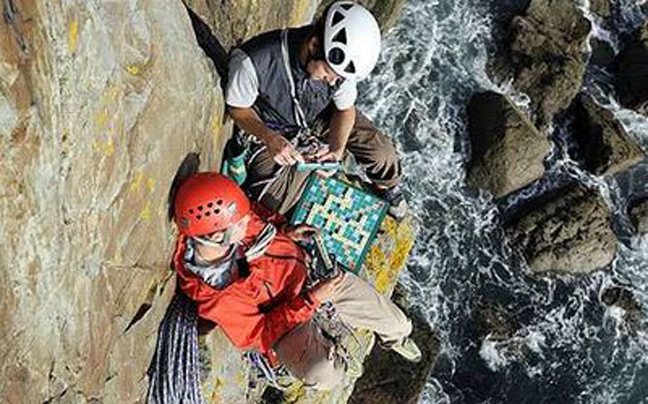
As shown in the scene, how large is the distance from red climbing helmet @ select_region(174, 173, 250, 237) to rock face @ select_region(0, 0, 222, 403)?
157 mm

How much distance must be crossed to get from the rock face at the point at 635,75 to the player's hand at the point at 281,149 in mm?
10972

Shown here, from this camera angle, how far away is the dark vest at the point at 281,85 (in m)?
7.18

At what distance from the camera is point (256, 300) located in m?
6.82

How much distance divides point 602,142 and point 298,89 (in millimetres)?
9787

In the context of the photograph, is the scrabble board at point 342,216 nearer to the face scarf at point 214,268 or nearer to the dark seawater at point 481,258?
the face scarf at point 214,268

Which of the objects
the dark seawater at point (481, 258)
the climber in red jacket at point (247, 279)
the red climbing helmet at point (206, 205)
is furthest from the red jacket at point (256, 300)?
the dark seawater at point (481, 258)

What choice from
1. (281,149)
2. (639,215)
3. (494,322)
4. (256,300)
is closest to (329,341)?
(256,300)

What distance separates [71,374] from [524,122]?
10996 millimetres

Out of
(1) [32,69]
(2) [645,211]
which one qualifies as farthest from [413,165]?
(1) [32,69]

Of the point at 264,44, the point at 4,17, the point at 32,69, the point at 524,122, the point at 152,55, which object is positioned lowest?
the point at 524,122

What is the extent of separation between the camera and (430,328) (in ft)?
45.5

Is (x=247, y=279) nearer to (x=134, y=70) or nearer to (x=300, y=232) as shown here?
(x=300, y=232)

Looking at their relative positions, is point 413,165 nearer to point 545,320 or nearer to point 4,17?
point 545,320

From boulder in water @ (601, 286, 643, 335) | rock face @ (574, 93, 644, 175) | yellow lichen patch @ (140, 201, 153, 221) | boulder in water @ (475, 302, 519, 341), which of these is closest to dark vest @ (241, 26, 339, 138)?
yellow lichen patch @ (140, 201, 153, 221)
